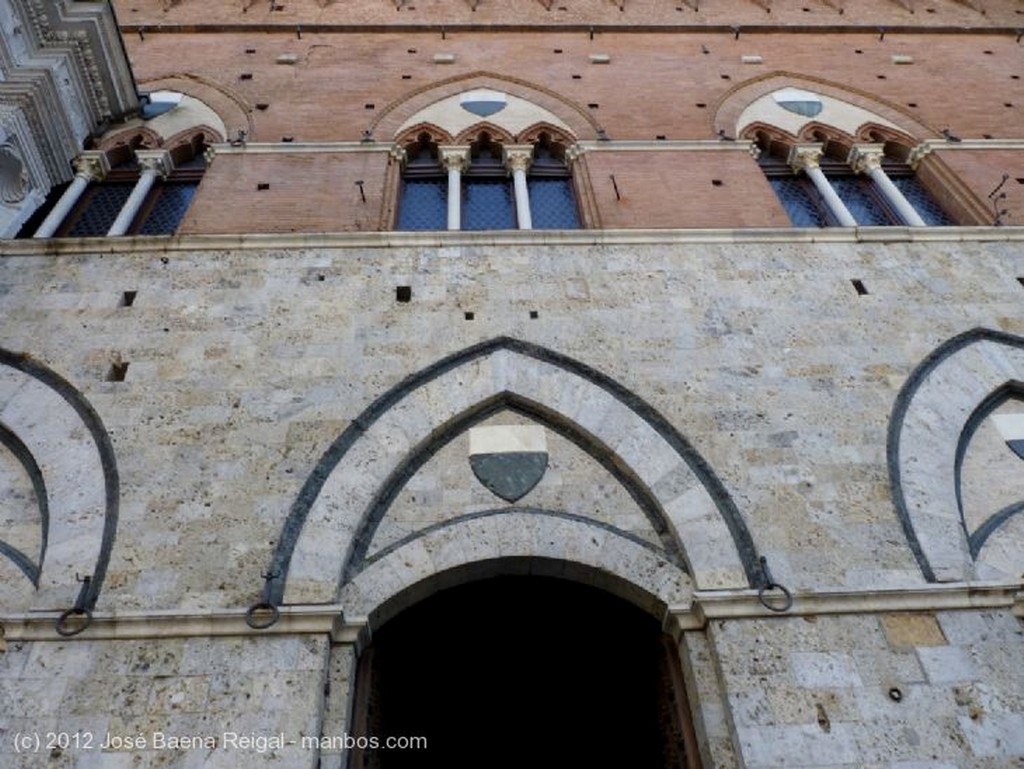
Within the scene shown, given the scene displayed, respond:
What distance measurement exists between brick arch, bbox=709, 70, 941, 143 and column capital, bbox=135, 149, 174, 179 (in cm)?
544

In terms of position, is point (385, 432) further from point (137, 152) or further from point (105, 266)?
point (137, 152)

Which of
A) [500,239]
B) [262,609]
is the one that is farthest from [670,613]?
[500,239]

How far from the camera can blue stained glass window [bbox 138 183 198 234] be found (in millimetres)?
6734

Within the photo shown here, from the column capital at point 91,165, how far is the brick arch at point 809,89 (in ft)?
19.9

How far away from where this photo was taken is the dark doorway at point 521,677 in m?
5.22

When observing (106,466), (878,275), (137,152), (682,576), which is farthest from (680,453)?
(137,152)

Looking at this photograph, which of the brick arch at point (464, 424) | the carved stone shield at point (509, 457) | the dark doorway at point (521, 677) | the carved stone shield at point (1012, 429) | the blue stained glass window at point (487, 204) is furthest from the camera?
the blue stained glass window at point (487, 204)

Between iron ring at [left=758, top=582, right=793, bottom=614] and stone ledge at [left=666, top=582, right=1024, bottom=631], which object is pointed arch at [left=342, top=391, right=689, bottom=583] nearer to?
stone ledge at [left=666, top=582, right=1024, bottom=631]

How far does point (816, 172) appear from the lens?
743 cm

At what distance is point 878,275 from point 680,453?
2513mm

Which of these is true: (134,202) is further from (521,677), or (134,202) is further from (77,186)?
(521,677)

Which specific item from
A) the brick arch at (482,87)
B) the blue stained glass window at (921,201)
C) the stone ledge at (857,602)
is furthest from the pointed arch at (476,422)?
the blue stained glass window at (921,201)

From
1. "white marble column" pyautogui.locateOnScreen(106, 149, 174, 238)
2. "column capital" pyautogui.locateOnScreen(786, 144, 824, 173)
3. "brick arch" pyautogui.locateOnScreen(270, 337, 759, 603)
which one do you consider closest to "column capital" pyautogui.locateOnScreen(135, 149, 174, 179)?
"white marble column" pyautogui.locateOnScreen(106, 149, 174, 238)

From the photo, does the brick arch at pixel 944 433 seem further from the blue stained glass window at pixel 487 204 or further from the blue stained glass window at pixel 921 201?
the blue stained glass window at pixel 487 204
